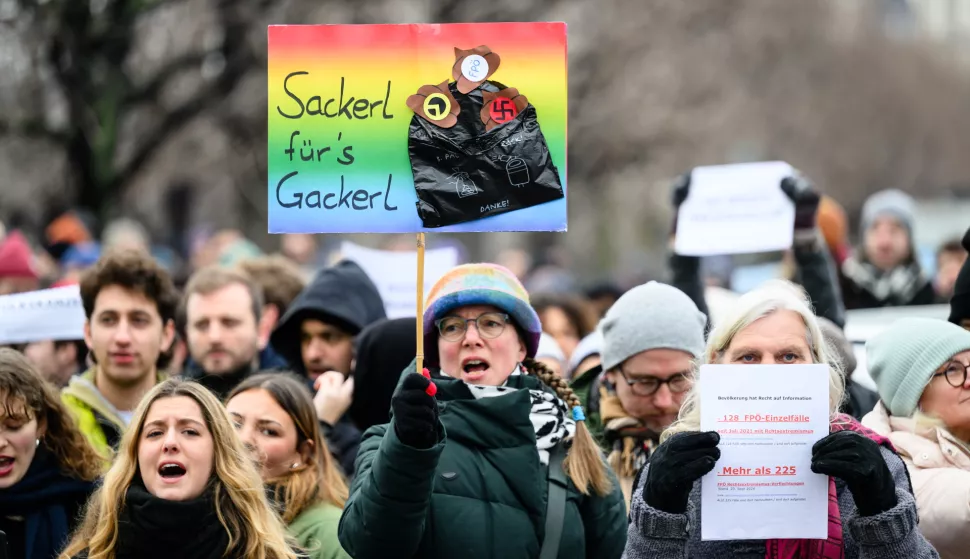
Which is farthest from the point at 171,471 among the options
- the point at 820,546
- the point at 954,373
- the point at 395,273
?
the point at 395,273

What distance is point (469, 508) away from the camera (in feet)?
15.3

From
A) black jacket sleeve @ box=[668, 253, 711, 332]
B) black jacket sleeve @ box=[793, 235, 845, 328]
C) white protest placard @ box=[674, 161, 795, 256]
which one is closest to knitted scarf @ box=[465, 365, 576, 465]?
black jacket sleeve @ box=[793, 235, 845, 328]

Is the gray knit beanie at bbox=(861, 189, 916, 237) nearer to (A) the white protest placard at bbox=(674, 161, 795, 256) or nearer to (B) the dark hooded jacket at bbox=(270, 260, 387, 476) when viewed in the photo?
(A) the white protest placard at bbox=(674, 161, 795, 256)

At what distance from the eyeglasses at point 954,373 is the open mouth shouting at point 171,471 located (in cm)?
249

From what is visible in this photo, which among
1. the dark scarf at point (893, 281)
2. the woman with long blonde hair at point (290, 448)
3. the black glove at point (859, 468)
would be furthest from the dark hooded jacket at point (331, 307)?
the dark scarf at point (893, 281)

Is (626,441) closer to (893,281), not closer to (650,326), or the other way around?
(650,326)

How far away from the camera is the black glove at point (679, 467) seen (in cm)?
397

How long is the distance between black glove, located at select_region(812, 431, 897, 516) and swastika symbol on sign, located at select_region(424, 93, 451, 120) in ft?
4.96

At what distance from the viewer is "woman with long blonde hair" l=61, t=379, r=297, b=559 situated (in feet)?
15.3

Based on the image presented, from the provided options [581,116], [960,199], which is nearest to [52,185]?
[581,116]

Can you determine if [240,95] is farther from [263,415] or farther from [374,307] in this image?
[263,415]

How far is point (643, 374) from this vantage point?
18.8ft

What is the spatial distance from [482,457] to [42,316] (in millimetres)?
2905

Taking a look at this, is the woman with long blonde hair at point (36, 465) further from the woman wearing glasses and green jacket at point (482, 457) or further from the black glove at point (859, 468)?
the black glove at point (859, 468)
